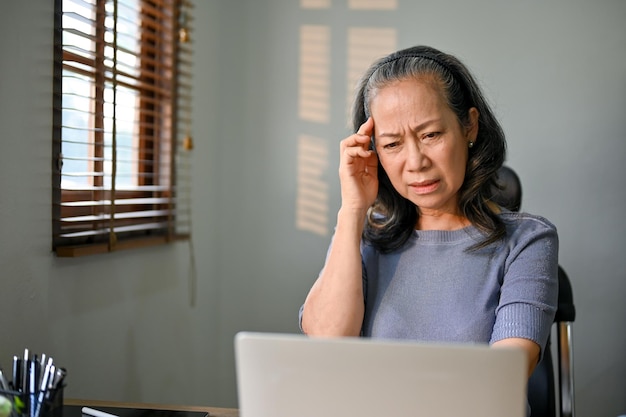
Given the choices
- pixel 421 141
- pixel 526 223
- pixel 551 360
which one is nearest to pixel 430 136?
pixel 421 141

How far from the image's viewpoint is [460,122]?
1.60m

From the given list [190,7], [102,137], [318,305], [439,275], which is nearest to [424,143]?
[439,275]

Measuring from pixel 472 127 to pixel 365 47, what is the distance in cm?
170

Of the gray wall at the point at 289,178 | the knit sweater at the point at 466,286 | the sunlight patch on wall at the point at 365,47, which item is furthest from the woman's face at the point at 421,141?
the sunlight patch on wall at the point at 365,47

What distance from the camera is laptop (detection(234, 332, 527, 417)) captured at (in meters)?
0.86

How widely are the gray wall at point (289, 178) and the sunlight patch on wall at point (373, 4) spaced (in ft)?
0.11

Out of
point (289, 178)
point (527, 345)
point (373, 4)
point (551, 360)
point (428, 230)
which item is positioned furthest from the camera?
point (289, 178)

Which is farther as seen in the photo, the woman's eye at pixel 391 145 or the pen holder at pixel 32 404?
the woman's eye at pixel 391 145

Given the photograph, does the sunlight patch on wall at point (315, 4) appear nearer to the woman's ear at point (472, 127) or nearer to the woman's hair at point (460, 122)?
the woman's hair at point (460, 122)

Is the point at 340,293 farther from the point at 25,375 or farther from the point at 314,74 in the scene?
the point at 314,74

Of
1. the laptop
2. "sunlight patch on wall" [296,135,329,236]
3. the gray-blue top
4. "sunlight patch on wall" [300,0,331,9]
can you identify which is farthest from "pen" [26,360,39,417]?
"sunlight patch on wall" [300,0,331,9]

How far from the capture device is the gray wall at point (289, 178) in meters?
2.78

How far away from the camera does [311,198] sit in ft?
10.9

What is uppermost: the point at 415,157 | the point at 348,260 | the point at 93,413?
the point at 415,157
